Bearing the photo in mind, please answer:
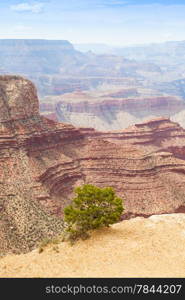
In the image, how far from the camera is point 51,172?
264 ft

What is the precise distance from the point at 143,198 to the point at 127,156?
37.4ft

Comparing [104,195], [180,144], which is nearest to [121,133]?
[180,144]

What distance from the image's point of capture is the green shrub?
43312mm

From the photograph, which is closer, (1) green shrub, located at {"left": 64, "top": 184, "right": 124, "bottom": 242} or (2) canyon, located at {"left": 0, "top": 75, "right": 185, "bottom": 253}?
(1) green shrub, located at {"left": 64, "top": 184, "right": 124, "bottom": 242}

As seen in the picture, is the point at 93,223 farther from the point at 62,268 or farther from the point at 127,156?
the point at 127,156

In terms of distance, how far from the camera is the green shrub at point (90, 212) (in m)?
43.3

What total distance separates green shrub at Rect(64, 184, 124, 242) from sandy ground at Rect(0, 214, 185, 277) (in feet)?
3.50

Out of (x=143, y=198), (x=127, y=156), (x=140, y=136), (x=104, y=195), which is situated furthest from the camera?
(x=140, y=136)

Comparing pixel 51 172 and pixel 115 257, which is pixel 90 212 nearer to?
pixel 115 257

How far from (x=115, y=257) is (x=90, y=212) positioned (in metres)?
7.26

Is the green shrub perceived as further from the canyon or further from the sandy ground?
the canyon

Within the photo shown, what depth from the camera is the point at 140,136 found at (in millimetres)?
156375

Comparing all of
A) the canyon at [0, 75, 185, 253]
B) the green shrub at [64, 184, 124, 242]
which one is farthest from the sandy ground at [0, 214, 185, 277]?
the canyon at [0, 75, 185, 253]

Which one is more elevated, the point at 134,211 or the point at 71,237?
the point at 71,237
